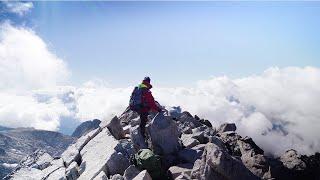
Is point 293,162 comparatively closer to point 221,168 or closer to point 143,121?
point 143,121

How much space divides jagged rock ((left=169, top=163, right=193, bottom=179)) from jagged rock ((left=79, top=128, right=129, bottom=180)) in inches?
134

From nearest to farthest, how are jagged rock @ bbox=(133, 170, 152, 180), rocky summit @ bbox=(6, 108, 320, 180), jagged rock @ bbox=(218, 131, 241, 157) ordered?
jagged rock @ bbox=(133, 170, 152, 180)
rocky summit @ bbox=(6, 108, 320, 180)
jagged rock @ bbox=(218, 131, 241, 157)

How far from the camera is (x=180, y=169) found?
24.2 metres

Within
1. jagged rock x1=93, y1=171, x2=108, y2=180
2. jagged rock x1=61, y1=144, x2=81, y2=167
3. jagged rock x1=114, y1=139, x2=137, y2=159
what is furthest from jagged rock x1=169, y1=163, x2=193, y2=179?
jagged rock x1=61, y1=144, x2=81, y2=167

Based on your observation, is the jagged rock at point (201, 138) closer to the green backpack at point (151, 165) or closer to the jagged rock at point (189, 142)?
the jagged rock at point (189, 142)

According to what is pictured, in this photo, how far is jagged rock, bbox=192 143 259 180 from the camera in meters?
21.4

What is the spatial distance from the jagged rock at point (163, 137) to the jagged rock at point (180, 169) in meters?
2.25

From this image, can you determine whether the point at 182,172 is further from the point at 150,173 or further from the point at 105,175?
the point at 105,175

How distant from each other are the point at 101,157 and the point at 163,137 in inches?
190

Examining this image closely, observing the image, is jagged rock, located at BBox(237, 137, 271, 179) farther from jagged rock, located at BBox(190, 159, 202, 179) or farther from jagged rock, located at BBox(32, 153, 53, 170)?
jagged rock, located at BBox(32, 153, 53, 170)

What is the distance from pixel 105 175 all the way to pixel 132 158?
284 centimetres

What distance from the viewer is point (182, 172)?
77.1 ft

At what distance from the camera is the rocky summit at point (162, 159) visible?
22.0 metres

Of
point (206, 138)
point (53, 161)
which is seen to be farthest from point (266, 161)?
point (53, 161)
